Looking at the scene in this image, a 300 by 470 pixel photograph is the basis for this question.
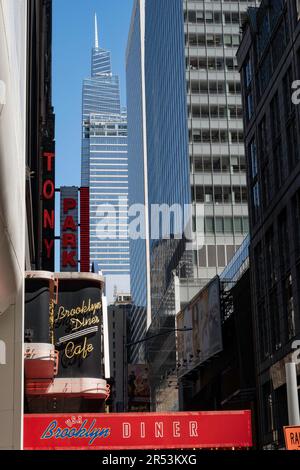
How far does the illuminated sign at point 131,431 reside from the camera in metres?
32.6

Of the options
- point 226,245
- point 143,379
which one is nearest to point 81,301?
point 226,245

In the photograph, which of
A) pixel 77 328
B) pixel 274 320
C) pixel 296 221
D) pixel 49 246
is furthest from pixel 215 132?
pixel 77 328

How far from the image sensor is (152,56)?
489 feet

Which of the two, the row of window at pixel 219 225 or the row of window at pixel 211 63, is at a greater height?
the row of window at pixel 211 63

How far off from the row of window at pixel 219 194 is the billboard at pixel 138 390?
2395cm

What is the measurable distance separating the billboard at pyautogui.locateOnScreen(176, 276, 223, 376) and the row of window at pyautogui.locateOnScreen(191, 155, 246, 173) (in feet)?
73.3

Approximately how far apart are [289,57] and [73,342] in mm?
28374

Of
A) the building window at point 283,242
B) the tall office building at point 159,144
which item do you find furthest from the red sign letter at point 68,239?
the tall office building at point 159,144

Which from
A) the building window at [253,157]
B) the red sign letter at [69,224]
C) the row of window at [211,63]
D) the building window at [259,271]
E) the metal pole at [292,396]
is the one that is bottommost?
the metal pole at [292,396]

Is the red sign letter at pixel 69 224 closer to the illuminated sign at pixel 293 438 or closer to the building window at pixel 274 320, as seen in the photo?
the building window at pixel 274 320

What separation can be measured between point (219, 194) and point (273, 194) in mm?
46397

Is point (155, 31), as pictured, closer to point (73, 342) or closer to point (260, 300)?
point (260, 300)

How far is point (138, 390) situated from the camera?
106 metres

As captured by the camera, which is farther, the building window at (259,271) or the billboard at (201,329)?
the billboard at (201,329)
